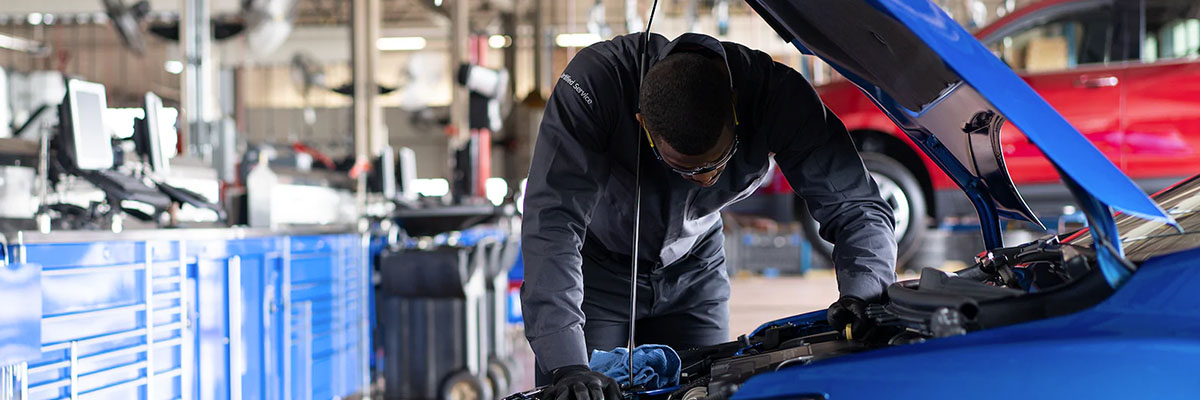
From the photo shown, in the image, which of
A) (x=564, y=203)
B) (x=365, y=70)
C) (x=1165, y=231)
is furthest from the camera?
(x=365, y=70)

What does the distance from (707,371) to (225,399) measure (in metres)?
2.54

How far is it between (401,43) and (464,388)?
689 inches

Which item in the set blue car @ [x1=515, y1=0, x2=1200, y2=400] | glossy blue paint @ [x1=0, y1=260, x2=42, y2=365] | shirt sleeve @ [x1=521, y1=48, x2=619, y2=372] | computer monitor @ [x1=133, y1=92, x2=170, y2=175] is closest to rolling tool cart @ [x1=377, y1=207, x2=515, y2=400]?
computer monitor @ [x1=133, y1=92, x2=170, y2=175]

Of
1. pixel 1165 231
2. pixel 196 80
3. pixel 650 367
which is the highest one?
pixel 196 80

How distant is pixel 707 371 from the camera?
148 cm

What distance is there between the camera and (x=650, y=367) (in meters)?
1.42

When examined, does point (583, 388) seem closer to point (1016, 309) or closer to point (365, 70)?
point (1016, 309)

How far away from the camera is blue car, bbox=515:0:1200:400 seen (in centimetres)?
85

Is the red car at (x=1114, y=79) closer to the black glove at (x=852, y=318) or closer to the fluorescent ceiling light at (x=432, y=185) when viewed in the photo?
the black glove at (x=852, y=318)

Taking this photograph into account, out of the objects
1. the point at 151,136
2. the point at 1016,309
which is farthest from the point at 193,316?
the point at 1016,309

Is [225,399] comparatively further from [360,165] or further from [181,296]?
[360,165]

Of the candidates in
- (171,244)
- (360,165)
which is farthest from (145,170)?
(360,165)

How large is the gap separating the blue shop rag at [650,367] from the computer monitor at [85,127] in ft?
7.36

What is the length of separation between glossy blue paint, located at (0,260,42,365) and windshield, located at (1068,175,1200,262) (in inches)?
82.2
